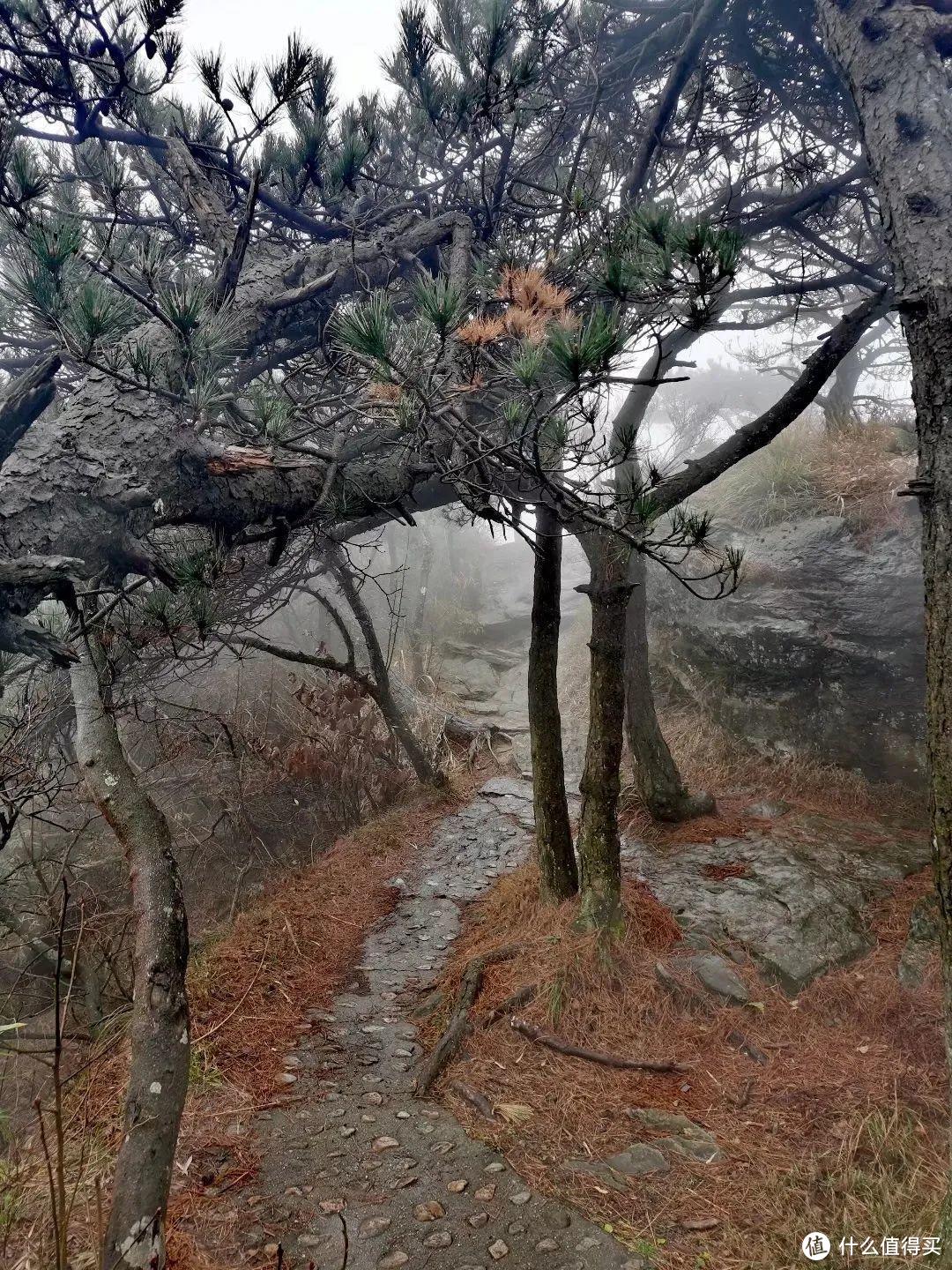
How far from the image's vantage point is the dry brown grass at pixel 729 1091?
268cm

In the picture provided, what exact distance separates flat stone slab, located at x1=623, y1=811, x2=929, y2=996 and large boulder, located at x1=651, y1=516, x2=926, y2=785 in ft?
4.09

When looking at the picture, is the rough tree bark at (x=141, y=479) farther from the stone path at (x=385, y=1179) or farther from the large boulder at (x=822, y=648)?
the large boulder at (x=822, y=648)

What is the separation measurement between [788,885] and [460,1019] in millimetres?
2772

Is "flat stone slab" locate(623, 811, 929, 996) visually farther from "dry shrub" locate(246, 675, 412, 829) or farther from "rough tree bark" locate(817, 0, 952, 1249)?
"dry shrub" locate(246, 675, 412, 829)

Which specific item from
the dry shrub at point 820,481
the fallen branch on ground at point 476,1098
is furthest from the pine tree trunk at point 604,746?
the dry shrub at point 820,481

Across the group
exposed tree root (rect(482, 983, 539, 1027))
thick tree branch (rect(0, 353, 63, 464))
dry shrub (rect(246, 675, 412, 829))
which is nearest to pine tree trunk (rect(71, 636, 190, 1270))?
thick tree branch (rect(0, 353, 63, 464))

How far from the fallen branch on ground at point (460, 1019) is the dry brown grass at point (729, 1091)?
78 mm

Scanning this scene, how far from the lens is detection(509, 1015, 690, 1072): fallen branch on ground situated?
12.3 ft

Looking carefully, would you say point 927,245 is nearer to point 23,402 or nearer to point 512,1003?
point 23,402

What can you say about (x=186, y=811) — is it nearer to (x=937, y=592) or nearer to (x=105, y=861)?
(x=105, y=861)

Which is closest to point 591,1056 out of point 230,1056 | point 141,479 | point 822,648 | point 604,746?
point 604,746

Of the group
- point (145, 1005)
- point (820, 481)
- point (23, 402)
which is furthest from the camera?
point (820, 481)

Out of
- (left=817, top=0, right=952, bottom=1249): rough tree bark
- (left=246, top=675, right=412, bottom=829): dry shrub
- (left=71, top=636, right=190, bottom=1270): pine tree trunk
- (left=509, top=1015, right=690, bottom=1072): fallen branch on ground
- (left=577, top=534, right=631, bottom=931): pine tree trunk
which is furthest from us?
(left=246, top=675, right=412, bottom=829): dry shrub

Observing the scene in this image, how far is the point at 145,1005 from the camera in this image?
2.55 meters
